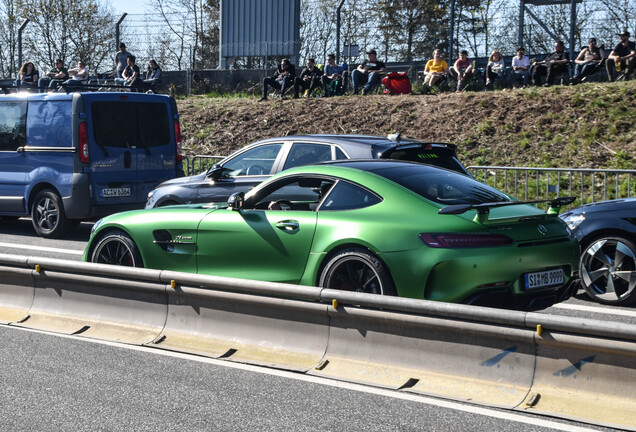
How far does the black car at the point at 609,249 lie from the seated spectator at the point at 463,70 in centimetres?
1352

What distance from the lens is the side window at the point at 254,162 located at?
37.1 ft

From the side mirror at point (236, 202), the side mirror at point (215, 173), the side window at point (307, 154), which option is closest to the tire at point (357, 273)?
the side mirror at point (236, 202)

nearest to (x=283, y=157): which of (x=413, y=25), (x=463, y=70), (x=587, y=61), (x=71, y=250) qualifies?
(x=71, y=250)

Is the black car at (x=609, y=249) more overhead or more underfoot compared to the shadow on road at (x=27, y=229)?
more overhead

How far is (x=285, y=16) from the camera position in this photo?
101 feet

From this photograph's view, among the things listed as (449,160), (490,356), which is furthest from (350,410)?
(449,160)

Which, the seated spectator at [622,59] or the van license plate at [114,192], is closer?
the van license plate at [114,192]

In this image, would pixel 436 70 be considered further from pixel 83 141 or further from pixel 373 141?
pixel 373 141

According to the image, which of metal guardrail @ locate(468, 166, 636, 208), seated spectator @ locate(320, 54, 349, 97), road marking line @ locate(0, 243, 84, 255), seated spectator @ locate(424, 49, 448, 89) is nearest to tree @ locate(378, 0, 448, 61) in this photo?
seated spectator @ locate(320, 54, 349, 97)

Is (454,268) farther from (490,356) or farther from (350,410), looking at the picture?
(350,410)

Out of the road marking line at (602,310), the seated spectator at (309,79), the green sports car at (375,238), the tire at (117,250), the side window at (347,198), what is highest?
the seated spectator at (309,79)

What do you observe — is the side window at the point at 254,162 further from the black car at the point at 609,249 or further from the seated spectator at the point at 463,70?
the seated spectator at the point at 463,70

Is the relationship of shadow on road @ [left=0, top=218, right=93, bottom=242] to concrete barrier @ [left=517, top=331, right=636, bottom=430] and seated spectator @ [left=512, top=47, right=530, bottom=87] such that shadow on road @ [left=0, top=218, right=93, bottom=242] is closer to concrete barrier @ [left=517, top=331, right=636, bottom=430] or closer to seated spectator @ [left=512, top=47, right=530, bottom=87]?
concrete barrier @ [left=517, top=331, right=636, bottom=430]

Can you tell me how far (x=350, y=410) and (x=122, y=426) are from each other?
1315 mm
